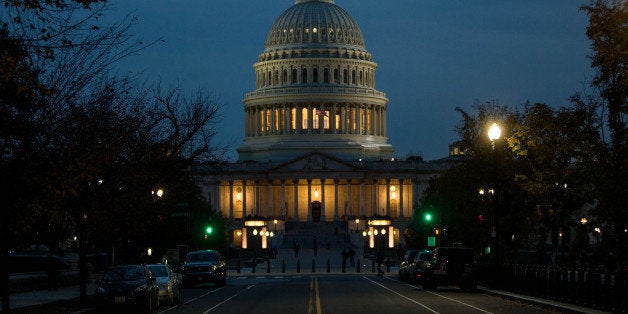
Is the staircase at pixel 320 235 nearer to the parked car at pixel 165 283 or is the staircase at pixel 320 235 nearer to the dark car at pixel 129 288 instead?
the parked car at pixel 165 283

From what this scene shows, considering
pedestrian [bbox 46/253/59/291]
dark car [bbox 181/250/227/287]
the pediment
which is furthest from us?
the pediment

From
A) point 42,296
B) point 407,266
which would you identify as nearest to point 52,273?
point 42,296

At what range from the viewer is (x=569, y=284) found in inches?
1645

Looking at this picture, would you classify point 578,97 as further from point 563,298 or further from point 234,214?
point 234,214

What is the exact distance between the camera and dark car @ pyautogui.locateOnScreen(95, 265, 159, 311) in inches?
1569

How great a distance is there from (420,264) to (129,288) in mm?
22803

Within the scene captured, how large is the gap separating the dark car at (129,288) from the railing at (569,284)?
13611mm

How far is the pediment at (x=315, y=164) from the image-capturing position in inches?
7672

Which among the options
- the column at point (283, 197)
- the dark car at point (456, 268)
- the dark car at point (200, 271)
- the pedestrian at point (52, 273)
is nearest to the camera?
the pedestrian at point (52, 273)

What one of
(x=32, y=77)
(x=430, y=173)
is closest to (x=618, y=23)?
(x=32, y=77)

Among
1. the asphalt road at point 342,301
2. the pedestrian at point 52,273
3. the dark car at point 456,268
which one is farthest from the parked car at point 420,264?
the pedestrian at point 52,273

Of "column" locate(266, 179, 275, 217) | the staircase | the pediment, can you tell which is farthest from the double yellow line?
"column" locate(266, 179, 275, 217)

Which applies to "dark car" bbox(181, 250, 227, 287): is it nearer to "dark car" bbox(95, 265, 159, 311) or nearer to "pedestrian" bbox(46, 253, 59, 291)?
"pedestrian" bbox(46, 253, 59, 291)

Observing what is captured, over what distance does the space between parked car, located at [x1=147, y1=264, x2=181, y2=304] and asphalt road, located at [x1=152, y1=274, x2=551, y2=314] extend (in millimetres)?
416
